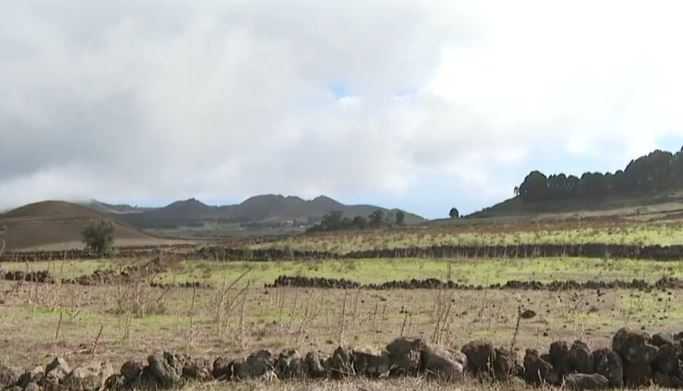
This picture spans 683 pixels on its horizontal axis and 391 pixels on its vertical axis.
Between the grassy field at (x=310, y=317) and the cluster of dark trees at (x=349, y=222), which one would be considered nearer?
the grassy field at (x=310, y=317)

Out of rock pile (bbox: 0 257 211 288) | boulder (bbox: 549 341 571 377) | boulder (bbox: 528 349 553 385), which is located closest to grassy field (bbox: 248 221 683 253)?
rock pile (bbox: 0 257 211 288)

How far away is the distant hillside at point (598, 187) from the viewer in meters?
114

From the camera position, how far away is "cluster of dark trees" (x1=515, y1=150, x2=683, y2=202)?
118 m

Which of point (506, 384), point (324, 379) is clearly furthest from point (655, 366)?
point (324, 379)

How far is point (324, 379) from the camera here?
34.0 feet

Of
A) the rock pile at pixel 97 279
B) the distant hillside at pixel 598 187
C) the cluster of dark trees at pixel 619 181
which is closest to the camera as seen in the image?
the rock pile at pixel 97 279

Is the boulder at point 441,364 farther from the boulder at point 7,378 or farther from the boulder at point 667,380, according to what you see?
the boulder at point 7,378

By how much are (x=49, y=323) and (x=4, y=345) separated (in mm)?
2568

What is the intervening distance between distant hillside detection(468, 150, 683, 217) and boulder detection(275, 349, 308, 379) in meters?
103

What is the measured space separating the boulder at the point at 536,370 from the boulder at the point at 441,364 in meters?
0.90

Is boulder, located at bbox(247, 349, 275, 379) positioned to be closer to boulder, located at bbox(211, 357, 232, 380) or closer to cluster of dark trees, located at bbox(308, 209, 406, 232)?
boulder, located at bbox(211, 357, 232, 380)

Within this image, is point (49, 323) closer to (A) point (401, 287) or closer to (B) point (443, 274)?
(A) point (401, 287)

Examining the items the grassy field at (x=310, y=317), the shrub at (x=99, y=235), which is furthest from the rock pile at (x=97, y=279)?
the shrub at (x=99, y=235)

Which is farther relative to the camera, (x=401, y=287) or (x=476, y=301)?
(x=401, y=287)
